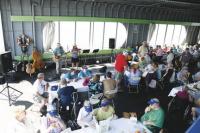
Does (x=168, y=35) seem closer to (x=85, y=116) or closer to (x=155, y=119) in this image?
(x=155, y=119)

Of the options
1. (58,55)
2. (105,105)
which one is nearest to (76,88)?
(105,105)

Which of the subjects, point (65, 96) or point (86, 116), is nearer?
→ point (86, 116)

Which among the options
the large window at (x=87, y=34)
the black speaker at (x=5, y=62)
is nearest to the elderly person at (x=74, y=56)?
the large window at (x=87, y=34)

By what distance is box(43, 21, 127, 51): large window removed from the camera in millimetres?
11609

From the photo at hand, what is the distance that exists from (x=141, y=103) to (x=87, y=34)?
21.4ft

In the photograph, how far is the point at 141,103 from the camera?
24.5ft

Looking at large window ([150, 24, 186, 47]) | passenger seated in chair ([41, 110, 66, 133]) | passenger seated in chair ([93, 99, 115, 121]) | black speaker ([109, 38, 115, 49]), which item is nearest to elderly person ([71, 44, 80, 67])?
black speaker ([109, 38, 115, 49])

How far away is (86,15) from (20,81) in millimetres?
5510

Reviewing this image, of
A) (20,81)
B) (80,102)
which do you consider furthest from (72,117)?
(20,81)

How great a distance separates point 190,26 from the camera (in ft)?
58.7

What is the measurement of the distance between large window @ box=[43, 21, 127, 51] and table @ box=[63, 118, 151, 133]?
8.02 metres

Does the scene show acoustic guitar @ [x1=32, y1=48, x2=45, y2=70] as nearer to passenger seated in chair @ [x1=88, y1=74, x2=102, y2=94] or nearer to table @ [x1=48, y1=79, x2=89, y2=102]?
table @ [x1=48, y1=79, x2=89, y2=102]

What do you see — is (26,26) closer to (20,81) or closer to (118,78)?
(20,81)

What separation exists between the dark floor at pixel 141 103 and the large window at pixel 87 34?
301 centimetres
